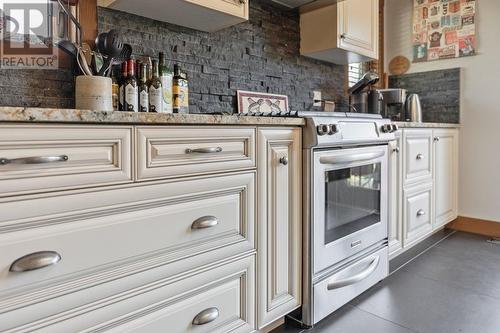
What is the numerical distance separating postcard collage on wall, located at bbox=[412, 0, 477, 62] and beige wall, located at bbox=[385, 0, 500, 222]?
62 mm

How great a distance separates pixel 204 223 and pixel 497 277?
1.97 meters

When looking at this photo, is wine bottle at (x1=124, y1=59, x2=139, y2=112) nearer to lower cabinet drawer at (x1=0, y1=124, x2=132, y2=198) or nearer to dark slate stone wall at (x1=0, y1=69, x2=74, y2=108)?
dark slate stone wall at (x1=0, y1=69, x2=74, y2=108)

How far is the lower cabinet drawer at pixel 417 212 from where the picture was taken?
2.37m

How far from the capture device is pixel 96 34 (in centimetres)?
149

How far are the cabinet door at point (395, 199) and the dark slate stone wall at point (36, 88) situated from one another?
5.72 ft

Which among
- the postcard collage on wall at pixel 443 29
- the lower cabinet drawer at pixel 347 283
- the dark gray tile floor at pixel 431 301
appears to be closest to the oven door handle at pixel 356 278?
the lower cabinet drawer at pixel 347 283

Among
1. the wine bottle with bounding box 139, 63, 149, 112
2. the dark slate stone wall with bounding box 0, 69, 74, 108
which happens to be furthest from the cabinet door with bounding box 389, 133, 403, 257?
the dark slate stone wall with bounding box 0, 69, 74, 108

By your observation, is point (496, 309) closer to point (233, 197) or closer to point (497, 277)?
point (497, 277)

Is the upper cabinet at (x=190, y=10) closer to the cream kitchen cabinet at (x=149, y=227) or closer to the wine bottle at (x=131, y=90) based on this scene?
the wine bottle at (x=131, y=90)

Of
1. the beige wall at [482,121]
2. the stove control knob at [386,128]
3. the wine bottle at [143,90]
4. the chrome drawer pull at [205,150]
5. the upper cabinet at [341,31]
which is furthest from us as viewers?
the beige wall at [482,121]

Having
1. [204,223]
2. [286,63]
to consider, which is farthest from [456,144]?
[204,223]

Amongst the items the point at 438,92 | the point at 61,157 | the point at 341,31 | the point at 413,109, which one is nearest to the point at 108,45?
the point at 61,157

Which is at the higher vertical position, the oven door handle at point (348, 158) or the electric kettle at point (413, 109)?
the electric kettle at point (413, 109)

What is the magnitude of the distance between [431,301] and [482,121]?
1954mm
